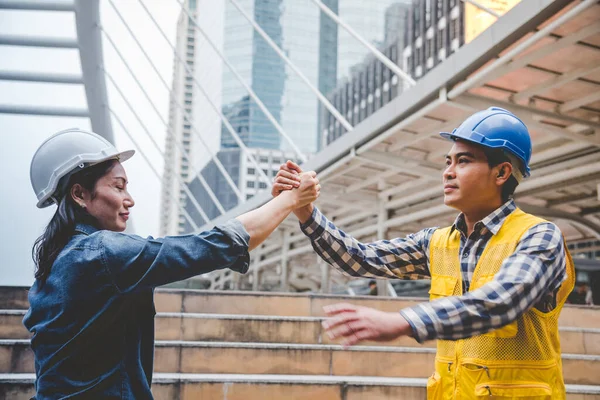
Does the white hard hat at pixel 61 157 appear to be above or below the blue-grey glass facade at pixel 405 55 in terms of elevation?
below

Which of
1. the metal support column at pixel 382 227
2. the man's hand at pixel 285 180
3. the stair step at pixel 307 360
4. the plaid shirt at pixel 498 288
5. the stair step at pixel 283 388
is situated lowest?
the stair step at pixel 283 388

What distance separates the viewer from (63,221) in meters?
1.85

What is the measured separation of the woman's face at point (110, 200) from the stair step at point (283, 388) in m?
2.92

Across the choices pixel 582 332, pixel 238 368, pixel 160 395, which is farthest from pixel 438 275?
pixel 582 332

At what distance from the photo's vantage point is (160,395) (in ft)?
14.8

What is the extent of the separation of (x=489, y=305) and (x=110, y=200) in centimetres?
118

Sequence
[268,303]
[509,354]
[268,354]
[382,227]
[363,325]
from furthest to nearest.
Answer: [382,227] → [268,303] → [268,354] → [509,354] → [363,325]

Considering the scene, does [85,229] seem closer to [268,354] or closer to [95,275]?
[95,275]

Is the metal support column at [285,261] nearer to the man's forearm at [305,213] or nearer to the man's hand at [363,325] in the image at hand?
the man's forearm at [305,213]

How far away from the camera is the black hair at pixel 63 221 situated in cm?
182

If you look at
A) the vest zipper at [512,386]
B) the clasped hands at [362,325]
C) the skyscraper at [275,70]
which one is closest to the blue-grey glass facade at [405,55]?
the skyscraper at [275,70]

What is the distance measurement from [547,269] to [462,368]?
44cm

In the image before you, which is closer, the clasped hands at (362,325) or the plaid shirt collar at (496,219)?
the clasped hands at (362,325)

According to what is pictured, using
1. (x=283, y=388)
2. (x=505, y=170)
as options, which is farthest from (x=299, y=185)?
(x=283, y=388)
